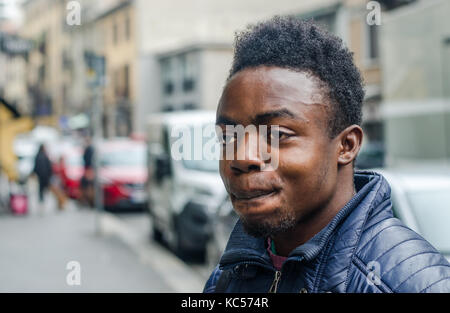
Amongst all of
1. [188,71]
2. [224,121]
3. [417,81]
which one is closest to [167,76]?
[188,71]

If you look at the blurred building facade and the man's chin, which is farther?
the blurred building facade

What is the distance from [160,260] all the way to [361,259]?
7728 mm

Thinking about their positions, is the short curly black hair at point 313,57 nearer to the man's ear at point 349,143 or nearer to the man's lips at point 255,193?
the man's ear at point 349,143

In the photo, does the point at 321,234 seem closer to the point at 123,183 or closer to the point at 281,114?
the point at 281,114

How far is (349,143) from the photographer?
1.53 m

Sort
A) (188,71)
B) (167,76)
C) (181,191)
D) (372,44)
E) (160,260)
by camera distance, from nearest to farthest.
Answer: (160,260)
(181,191)
(372,44)
(188,71)
(167,76)

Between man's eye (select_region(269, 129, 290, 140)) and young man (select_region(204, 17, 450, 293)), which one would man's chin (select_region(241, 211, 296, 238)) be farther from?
man's eye (select_region(269, 129, 290, 140))

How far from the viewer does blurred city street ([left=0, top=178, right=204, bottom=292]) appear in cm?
730

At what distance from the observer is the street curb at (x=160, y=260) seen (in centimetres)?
727

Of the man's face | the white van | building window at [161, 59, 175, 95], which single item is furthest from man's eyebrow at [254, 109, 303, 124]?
building window at [161, 59, 175, 95]

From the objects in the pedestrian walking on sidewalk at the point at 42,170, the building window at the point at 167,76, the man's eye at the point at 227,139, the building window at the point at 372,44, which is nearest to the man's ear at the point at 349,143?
the man's eye at the point at 227,139

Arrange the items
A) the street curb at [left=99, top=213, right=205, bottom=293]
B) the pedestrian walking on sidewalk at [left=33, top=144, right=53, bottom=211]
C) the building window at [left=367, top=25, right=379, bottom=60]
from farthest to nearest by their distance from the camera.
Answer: the building window at [left=367, top=25, right=379, bottom=60]
the pedestrian walking on sidewalk at [left=33, top=144, right=53, bottom=211]
the street curb at [left=99, top=213, right=205, bottom=293]

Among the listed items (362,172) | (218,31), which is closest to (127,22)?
(218,31)
